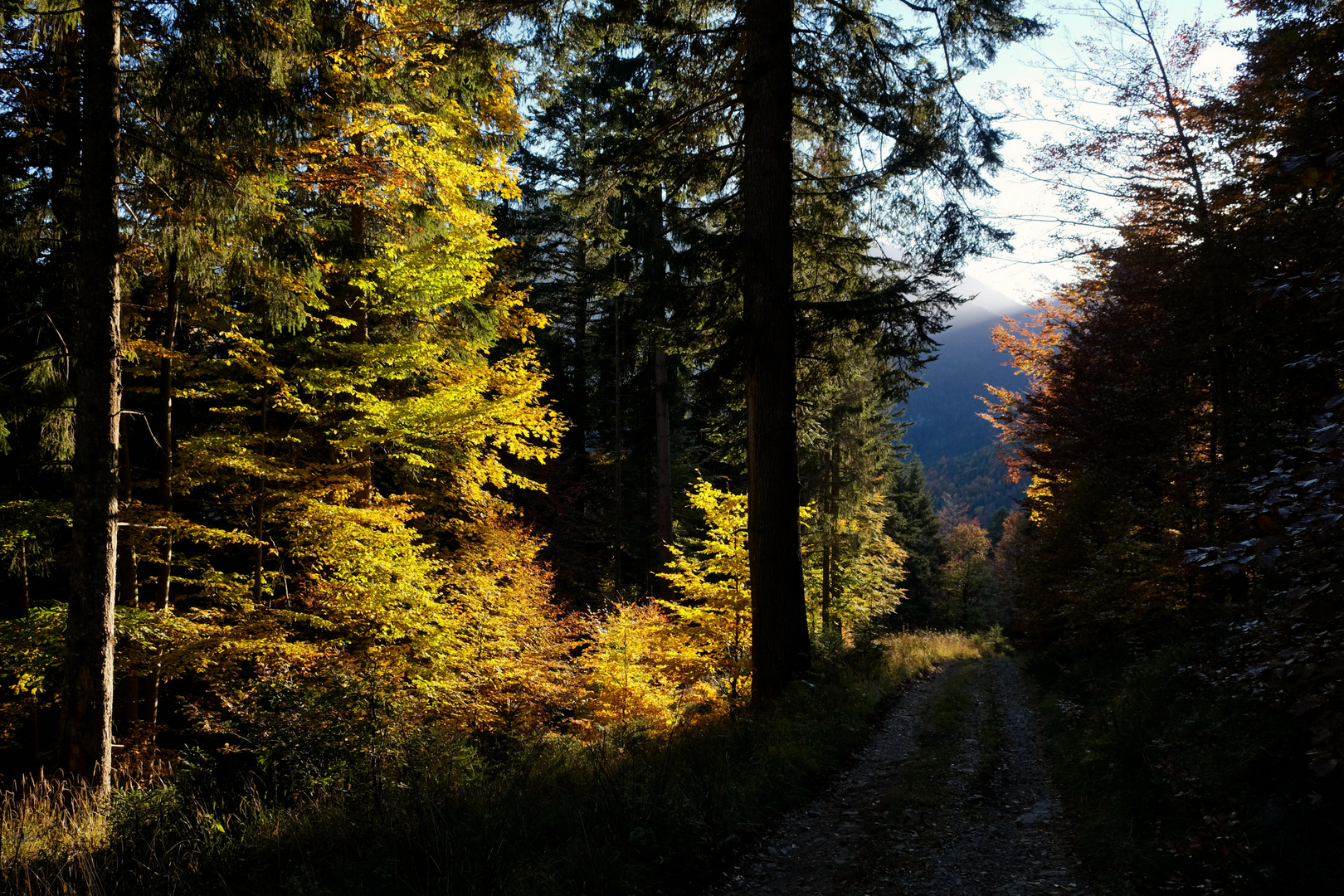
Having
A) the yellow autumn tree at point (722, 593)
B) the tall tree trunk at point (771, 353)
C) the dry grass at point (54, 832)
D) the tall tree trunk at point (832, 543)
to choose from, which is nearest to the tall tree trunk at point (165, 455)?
the dry grass at point (54, 832)

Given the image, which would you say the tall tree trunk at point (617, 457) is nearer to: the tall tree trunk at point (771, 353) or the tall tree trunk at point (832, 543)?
the tall tree trunk at point (832, 543)

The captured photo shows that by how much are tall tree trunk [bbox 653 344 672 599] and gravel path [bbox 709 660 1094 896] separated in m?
10.9

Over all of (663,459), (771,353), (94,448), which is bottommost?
(94,448)

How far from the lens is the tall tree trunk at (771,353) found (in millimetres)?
8000

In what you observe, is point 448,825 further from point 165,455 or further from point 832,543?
point 832,543

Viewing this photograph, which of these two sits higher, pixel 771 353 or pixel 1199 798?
pixel 771 353

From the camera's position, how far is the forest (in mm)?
4312

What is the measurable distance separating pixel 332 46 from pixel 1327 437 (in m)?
11.2

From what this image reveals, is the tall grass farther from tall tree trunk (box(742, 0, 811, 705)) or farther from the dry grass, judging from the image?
tall tree trunk (box(742, 0, 811, 705))

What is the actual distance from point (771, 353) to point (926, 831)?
505cm

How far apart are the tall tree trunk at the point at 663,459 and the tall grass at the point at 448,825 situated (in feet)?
40.4

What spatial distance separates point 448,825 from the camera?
160 inches

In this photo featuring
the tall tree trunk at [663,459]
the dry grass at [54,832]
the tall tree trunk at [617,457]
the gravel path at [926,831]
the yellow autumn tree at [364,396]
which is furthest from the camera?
the tall tree trunk at [617,457]

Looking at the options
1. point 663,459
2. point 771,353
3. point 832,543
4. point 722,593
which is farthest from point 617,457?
point 771,353
